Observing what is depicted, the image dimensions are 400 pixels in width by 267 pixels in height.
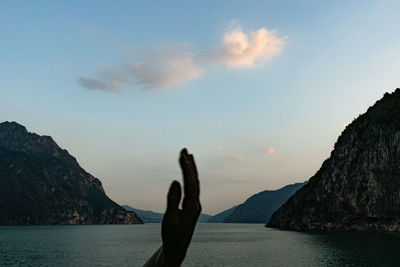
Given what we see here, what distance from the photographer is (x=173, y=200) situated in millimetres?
6785

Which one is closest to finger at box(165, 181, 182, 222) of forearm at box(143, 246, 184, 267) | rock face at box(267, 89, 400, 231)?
forearm at box(143, 246, 184, 267)

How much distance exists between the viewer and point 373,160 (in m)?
159

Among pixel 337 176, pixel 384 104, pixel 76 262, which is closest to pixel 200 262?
pixel 76 262

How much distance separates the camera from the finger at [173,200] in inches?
265

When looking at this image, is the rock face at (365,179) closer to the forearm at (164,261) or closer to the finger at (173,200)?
the forearm at (164,261)

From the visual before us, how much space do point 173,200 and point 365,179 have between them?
175 m

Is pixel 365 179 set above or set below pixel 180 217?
above

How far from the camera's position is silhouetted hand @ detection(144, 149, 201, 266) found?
22.1 feet

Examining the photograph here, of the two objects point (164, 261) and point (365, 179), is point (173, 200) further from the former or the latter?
point (365, 179)

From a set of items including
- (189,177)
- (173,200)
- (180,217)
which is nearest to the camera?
(173,200)

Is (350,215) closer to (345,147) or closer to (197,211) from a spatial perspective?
(345,147)

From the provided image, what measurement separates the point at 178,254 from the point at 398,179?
16638 centimetres

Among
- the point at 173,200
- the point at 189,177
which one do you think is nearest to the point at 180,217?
the point at 173,200

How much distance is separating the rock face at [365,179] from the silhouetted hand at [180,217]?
6359 inches
